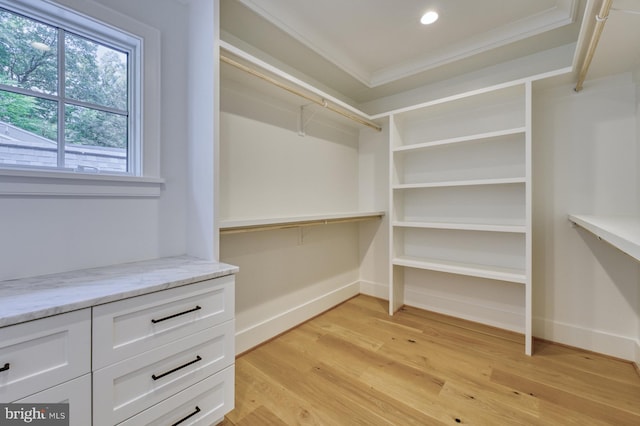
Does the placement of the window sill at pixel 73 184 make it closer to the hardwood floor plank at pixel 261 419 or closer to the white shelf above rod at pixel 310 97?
the white shelf above rod at pixel 310 97

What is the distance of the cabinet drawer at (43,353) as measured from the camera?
79cm

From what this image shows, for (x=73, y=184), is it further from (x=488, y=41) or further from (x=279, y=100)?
(x=488, y=41)

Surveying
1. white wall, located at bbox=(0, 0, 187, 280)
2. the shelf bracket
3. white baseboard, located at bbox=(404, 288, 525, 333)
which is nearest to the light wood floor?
white baseboard, located at bbox=(404, 288, 525, 333)

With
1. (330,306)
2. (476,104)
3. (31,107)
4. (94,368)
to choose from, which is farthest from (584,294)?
(31,107)

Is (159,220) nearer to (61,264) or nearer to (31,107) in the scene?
(61,264)

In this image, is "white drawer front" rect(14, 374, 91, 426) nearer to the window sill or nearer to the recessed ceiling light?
the window sill

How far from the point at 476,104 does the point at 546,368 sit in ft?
7.08

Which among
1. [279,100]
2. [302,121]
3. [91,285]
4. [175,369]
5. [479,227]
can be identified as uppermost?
[279,100]

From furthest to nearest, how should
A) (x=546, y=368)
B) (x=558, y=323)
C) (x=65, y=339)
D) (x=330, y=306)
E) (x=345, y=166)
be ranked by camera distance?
1. (x=345, y=166)
2. (x=330, y=306)
3. (x=558, y=323)
4. (x=546, y=368)
5. (x=65, y=339)

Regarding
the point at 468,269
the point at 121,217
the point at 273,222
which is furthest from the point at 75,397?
the point at 468,269

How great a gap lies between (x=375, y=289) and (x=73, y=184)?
2855 millimetres

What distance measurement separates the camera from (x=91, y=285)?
109 centimetres

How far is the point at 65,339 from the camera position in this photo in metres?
0.89

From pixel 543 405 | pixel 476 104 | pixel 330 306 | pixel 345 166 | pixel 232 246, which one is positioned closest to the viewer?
pixel 543 405
